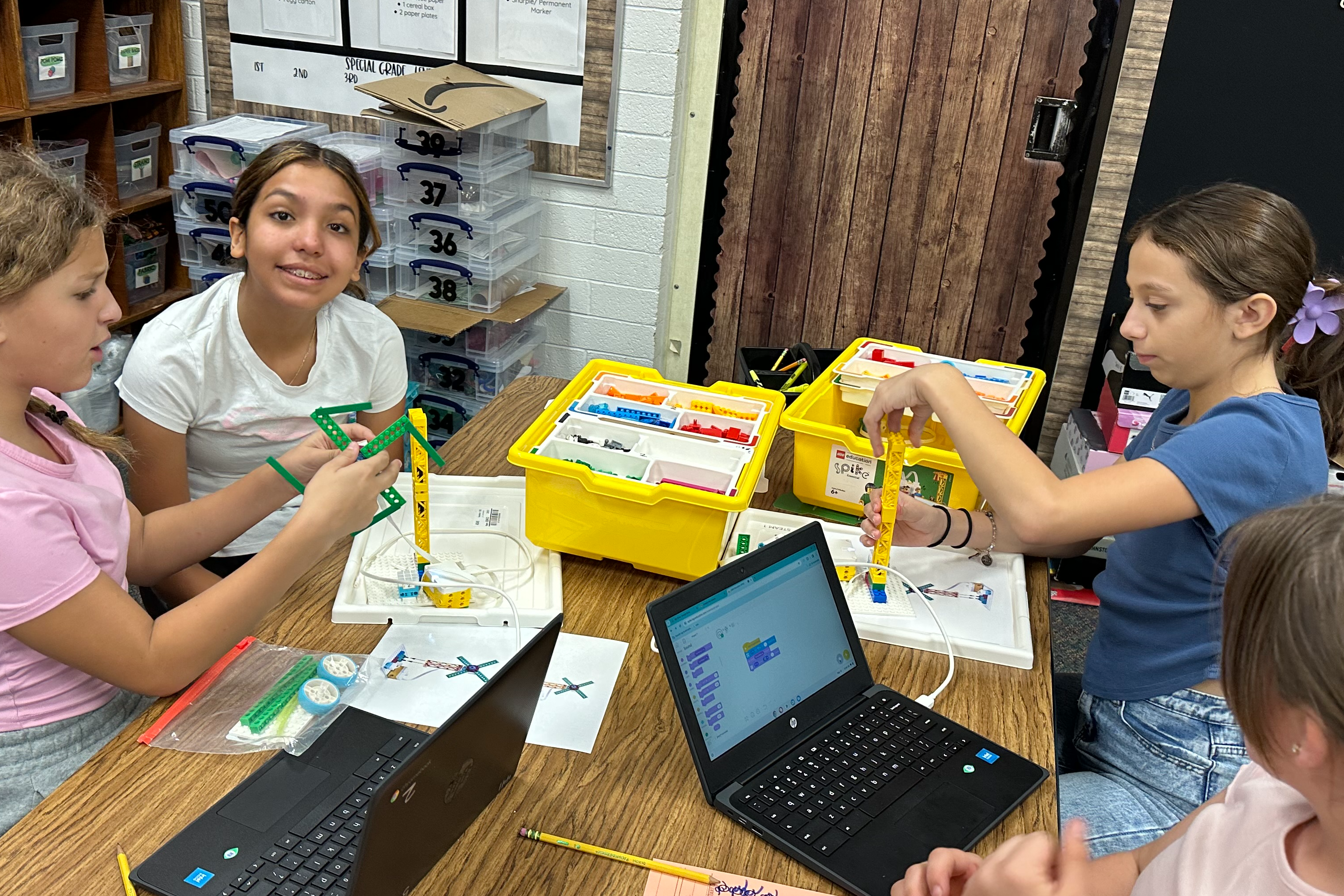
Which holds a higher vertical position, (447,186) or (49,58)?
(49,58)

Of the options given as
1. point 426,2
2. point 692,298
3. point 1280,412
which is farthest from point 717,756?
point 426,2

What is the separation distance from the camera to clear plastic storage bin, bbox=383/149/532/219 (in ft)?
9.34

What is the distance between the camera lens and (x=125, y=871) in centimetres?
95

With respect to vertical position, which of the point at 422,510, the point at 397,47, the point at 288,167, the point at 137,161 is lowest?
the point at 422,510

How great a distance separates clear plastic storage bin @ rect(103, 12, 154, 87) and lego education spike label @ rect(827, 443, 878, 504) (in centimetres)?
Result: 244

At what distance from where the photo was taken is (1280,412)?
131 centimetres

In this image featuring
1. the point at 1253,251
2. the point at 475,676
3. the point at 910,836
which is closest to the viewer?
the point at 910,836

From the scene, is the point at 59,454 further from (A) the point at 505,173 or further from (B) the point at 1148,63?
(B) the point at 1148,63

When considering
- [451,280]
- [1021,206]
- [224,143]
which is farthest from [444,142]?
[1021,206]

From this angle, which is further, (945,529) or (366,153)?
(366,153)

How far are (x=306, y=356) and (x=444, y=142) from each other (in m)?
1.12

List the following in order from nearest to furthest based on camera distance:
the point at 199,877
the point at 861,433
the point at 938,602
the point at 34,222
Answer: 1. the point at 199,877
2. the point at 34,222
3. the point at 938,602
4. the point at 861,433

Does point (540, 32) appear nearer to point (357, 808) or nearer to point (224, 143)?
point (224, 143)

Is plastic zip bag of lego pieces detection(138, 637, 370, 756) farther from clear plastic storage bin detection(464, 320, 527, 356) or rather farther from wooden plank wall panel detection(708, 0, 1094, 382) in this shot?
wooden plank wall panel detection(708, 0, 1094, 382)
